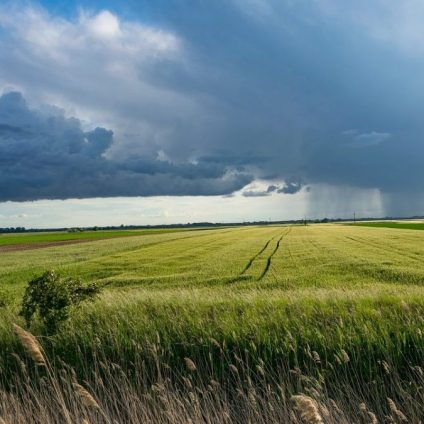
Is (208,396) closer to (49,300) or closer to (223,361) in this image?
(223,361)

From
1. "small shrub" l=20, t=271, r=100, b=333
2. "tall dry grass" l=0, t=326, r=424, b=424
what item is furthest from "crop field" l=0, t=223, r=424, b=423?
"small shrub" l=20, t=271, r=100, b=333

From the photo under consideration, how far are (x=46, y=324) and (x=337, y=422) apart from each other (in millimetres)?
8331

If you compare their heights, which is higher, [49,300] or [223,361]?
[49,300]

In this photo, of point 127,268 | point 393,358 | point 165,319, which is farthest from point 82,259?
point 393,358

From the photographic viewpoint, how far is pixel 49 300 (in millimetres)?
11992

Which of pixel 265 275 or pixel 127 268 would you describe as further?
pixel 127 268

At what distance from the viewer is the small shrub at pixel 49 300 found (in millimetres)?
11656

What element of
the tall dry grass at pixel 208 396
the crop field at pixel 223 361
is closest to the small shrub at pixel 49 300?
the crop field at pixel 223 361

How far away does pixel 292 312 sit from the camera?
1153 centimetres

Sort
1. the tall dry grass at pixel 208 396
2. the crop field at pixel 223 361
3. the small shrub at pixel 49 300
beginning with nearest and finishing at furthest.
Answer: the tall dry grass at pixel 208 396 → the crop field at pixel 223 361 → the small shrub at pixel 49 300

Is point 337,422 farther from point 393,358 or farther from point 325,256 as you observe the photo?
point 325,256

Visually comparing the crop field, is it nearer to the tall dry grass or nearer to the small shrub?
the tall dry grass

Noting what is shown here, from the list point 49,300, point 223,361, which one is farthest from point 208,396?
point 49,300

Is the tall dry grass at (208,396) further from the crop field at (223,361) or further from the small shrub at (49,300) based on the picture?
the small shrub at (49,300)
